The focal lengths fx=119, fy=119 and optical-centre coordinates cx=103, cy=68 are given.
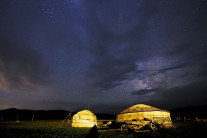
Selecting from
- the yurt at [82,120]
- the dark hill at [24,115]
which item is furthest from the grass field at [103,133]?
the dark hill at [24,115]

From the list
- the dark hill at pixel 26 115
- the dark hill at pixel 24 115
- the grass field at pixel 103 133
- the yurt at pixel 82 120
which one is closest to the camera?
the grass field at pixel 103 133

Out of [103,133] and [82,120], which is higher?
[103,133]

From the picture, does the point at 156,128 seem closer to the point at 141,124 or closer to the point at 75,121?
the point at 141,124

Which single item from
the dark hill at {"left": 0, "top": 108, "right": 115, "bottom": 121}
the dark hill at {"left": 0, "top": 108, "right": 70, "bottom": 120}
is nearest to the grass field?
the dark hill at {"left": 0, "top": 108, "right": 115, "bottom": 121}

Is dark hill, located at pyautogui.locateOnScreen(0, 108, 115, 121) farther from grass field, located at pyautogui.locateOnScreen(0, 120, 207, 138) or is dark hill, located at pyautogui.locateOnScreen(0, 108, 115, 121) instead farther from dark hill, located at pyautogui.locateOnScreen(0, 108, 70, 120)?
grass field, located at pyautogui.locateOnScreen(0, 120, 207, 138)

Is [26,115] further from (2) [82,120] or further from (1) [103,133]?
(1) [103,133]

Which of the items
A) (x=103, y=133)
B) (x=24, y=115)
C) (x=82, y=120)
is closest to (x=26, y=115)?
(x=24, y=115)

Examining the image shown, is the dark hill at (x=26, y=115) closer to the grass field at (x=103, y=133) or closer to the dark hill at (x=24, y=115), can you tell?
the dark hill at (x=24, y=115)

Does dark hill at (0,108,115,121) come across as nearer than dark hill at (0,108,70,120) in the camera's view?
No

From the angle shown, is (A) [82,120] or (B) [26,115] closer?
(A) [82,120]

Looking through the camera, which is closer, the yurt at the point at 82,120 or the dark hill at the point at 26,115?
the yurt at the point at 82,120

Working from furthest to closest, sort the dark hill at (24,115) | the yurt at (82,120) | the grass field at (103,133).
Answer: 1. the dark hill at (24,115)
2. the yurt at (82,120)
3. the grass field at (103,133)

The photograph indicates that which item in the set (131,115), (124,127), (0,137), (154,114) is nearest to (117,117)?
(131,115)

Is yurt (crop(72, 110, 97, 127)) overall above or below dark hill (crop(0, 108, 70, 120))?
above
